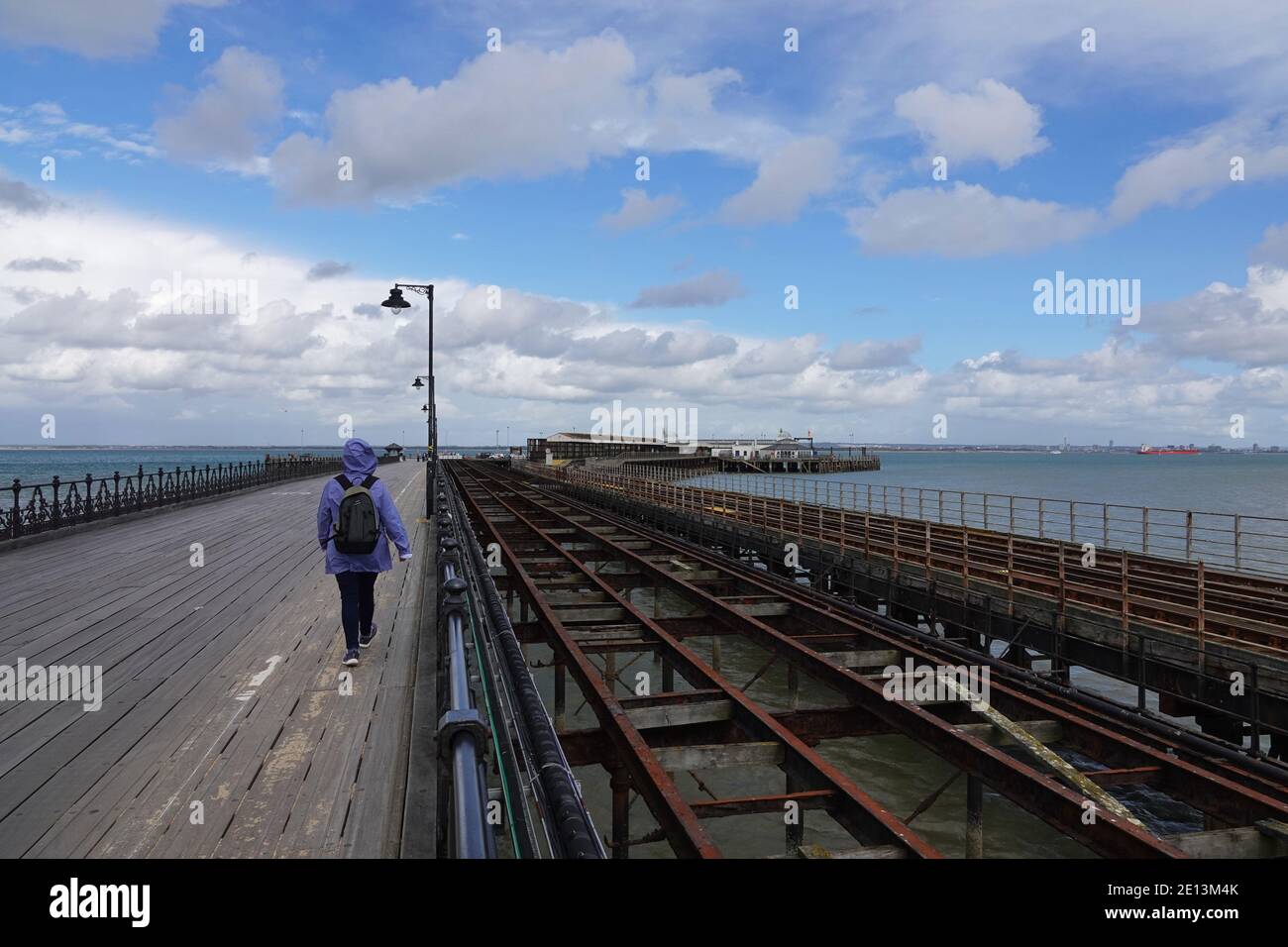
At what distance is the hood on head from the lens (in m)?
6.89

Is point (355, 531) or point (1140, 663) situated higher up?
point (355, 531)

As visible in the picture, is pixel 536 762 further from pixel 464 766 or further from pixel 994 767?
pixel 994 767

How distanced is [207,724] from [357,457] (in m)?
2.42

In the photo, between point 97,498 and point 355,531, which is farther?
point 97,498

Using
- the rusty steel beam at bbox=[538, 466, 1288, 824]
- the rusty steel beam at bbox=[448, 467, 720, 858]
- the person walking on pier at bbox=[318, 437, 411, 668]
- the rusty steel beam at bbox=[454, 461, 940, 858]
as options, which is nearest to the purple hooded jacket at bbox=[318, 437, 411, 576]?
the person walking on pier at bbox=[318, 437, 411, 668]

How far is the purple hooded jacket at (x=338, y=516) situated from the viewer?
6.93 m

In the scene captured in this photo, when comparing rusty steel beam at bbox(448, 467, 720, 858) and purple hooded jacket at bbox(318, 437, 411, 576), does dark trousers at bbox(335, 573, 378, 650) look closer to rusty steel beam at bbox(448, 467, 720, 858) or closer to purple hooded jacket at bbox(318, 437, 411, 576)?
purple hooded jacket at bbox(318, 437, 411, 576)

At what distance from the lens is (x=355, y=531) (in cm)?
678

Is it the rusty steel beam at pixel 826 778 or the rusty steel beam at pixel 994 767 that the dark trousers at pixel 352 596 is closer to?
the rusty steel beam at pixel 826 778

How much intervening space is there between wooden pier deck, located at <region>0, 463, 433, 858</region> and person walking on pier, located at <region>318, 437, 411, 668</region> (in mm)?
662

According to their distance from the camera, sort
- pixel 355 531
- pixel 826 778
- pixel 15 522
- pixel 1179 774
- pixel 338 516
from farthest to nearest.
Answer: pixel 15 522, pixel 338 516, pixel 355 531, pixel 1179 774, pixel 826 778

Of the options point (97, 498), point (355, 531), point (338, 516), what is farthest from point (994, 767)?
point (97, 498)
